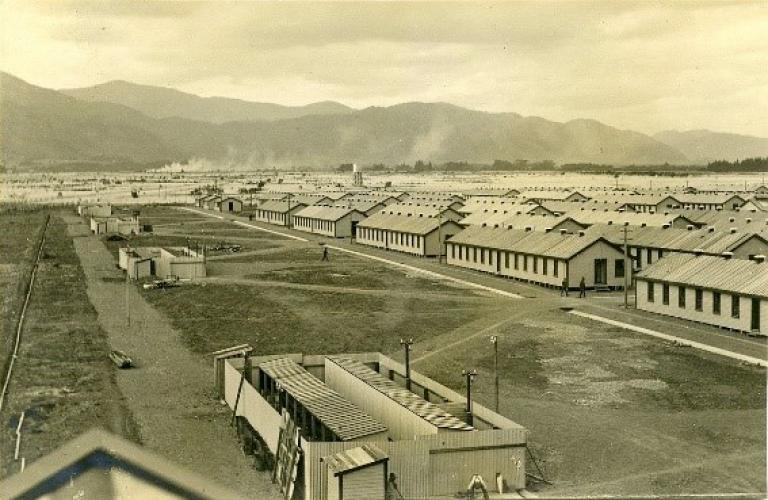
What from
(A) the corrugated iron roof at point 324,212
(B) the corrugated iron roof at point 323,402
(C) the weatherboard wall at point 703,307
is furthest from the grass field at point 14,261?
(C) the weatherboard wall at point 703,307

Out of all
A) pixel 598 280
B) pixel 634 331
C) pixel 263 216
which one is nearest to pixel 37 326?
pixel 634 331

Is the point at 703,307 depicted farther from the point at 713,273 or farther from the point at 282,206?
the point at 282,206

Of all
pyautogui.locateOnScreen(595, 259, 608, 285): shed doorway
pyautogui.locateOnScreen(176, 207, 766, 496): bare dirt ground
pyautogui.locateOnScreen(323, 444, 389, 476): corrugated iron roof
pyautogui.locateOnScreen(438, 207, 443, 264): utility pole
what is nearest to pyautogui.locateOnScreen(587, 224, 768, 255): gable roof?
pyautogui.locateOnScreen(595, 259, 608, 285): shed doorway

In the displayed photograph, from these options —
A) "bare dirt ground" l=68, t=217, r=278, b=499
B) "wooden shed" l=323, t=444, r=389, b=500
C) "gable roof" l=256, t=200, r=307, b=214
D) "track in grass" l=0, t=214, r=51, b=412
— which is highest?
"gable roof" l=256, t=200, r=307, b=214

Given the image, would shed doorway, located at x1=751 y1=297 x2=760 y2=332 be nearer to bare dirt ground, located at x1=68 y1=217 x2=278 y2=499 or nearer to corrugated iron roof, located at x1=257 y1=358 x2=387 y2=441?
corrugated iron roof, located at x1=257 y1=358 x2=387 y2=441

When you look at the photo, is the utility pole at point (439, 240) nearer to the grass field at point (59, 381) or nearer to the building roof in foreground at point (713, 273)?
the building roof in foreground at point (713, 273)

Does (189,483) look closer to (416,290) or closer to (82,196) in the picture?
(416,290)

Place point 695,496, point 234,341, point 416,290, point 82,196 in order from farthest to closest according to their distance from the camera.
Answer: point 82,196
point 416,290
point 234,341
point 695,496
